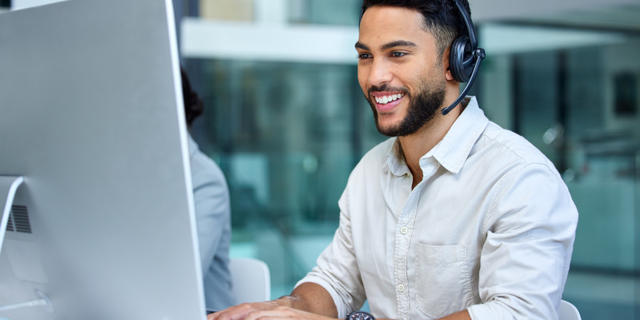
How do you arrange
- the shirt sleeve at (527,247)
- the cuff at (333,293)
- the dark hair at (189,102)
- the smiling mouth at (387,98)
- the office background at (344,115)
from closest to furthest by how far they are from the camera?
1. the shirt sleeve at (527,247)
2. the smiling mouth at (387,98)
3. the cuff at (333,293)
4. the dark hair at (189,102)
5. the office background at (344,115)

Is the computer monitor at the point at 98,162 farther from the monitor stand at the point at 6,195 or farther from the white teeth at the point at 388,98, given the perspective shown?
the white teeth at the point at 388,98

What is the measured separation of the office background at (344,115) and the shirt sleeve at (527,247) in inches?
128

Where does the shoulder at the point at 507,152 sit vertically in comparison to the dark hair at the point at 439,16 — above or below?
below

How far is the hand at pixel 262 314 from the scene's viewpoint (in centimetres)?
113

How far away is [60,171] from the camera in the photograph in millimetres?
900

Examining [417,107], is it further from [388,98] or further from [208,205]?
[208,205]

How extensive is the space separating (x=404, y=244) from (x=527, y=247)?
299 millimetres

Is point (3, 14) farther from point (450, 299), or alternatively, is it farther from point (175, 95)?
point (450, 299)

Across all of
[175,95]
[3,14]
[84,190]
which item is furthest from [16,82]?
[175,95]

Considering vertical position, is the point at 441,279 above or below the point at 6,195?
below

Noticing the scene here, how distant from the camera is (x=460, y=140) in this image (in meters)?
1.33

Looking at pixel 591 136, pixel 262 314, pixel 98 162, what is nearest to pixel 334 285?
pixel 262 314

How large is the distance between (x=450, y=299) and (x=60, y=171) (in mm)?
797

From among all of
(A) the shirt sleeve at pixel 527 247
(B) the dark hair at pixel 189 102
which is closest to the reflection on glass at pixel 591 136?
(B) the dark hair at pixel 189 102
